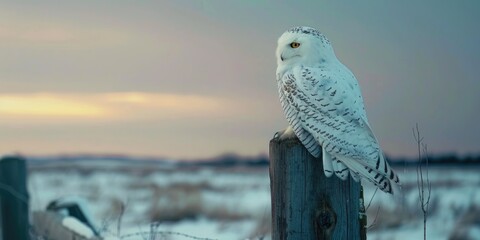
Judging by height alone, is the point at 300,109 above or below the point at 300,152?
above

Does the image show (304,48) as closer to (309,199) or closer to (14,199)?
(309,199)

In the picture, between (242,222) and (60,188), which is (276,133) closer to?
(242,222)

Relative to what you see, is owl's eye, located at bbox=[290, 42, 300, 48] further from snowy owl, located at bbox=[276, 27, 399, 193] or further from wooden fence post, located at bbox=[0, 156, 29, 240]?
wooden fence post, located at bbox=[0, 156, 29, 240]

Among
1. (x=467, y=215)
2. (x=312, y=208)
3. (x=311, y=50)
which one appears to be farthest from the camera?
(x=467, y=215)

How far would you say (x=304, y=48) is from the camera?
3584mm

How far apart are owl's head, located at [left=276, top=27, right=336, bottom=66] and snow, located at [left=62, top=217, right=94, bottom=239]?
259 centimetres

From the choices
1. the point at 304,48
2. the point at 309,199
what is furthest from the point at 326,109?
the point at 309,199

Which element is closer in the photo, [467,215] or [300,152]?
[300,152]

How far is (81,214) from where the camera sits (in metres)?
6.97

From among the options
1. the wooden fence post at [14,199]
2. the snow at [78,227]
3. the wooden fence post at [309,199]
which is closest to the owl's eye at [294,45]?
the wooden fence post at [309,199]

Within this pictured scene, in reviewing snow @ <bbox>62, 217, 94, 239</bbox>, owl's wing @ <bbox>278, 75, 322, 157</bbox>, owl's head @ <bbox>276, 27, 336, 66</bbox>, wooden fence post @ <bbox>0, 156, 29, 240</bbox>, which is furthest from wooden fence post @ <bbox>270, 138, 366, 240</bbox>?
wooden fence post @ <bbox>0, 156, 29, 240</bbox>

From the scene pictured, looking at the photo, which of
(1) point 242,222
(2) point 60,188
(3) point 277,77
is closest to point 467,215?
(1) point 242,222

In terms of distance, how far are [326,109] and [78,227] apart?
3111 mm

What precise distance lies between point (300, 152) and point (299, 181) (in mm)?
133
